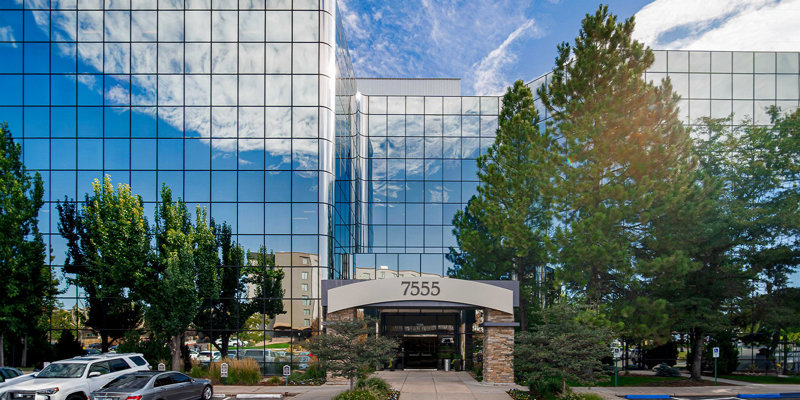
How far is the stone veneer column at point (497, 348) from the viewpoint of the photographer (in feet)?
78.2

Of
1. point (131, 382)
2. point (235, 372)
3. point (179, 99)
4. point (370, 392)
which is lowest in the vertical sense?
point (235, 372)

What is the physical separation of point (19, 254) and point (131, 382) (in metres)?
15.6

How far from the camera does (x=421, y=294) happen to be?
23.8 m

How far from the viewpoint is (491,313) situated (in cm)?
2427

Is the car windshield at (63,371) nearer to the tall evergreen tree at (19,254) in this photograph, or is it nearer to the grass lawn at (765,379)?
the tall evergreen tree at (19,254)

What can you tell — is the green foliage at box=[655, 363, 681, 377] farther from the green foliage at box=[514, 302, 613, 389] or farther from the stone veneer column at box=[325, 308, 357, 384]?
the stone veneer column at box=[325, 308, 357, 384]

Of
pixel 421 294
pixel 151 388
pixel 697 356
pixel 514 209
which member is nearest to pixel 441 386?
pixel 421 294

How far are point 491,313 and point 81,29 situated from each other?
28.5 m

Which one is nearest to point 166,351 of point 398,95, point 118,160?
point 118,160

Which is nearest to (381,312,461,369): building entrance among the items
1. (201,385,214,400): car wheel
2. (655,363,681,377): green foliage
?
(655,363,681,377): green foliage

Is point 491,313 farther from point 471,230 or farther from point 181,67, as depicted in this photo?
point 181,67

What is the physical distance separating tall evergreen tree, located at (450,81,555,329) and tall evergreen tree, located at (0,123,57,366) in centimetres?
2322

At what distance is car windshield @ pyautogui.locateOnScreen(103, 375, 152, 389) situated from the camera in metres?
15.7

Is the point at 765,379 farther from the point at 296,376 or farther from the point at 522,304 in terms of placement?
the point at 296,376
